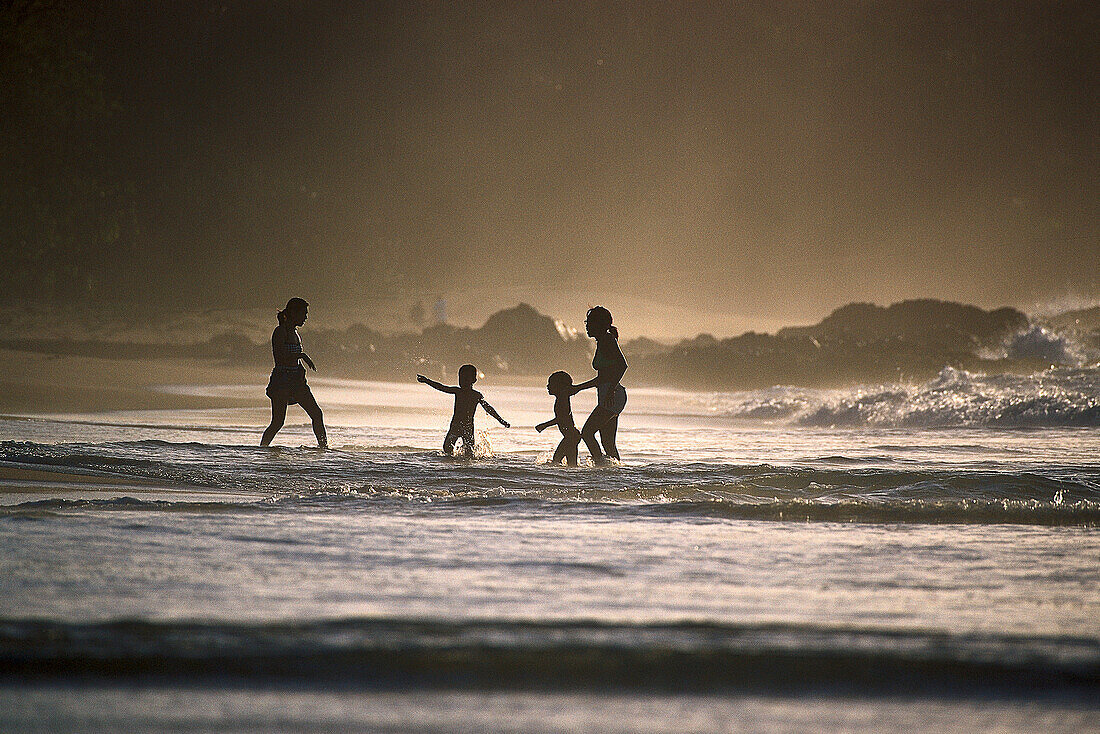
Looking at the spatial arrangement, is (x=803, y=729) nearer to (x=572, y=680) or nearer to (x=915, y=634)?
(x=572, y=680)

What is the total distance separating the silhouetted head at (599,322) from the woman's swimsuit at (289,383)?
143 inches

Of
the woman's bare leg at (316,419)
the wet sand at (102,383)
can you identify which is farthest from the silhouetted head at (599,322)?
the wet sand at (102,383)

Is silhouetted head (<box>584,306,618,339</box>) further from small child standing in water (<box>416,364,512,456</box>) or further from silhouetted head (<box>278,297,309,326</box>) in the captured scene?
silhouetted head (<box>278,297,309,326</box>)

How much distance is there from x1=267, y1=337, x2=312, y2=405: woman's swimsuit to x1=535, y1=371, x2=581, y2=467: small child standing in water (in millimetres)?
3171

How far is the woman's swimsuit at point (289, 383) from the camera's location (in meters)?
12.1

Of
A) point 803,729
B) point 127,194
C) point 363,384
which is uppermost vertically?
point 127,194

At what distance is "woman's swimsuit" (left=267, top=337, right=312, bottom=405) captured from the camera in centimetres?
1208

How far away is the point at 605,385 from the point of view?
1061cm

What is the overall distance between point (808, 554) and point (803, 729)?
8.48 feet

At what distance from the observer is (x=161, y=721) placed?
2.43 m

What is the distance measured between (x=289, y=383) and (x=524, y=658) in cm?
974

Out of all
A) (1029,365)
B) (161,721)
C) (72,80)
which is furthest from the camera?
(1029,365)

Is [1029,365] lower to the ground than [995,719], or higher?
higher

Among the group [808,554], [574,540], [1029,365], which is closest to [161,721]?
[574,540]
